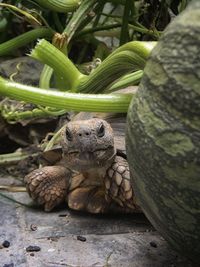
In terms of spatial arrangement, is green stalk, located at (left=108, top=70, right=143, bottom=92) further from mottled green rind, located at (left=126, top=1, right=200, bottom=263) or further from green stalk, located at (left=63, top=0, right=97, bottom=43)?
mottled green rind, located at (left=126, top=1, right=200, bottom=263)

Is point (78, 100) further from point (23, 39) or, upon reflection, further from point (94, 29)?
point (94, 29)

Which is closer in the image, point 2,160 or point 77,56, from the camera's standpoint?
point 2,160

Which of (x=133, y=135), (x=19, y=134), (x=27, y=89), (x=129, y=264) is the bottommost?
(x=19, y=134)

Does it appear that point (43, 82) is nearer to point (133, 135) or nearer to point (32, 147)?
point (32, 147)

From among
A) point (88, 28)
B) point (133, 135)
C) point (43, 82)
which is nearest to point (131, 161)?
point (133, 135)

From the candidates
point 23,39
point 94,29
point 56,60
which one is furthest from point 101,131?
point 94,29

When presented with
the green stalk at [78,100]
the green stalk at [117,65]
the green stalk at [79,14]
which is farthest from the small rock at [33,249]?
the green stalk at [79,14]
